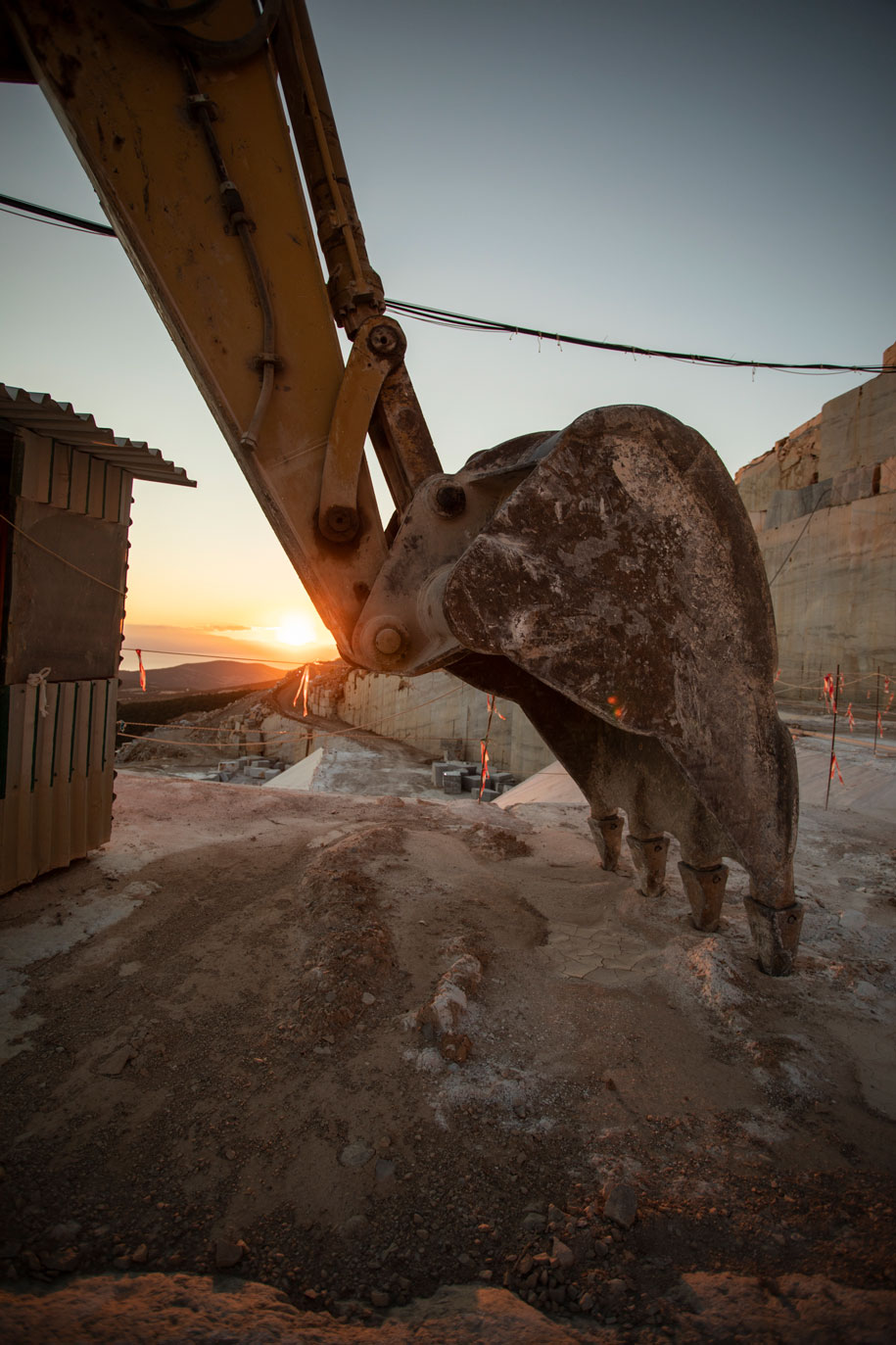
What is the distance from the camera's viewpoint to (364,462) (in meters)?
3.24

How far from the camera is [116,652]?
5207 millimetres

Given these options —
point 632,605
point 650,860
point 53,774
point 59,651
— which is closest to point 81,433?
point 59,651

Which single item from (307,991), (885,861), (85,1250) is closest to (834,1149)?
(307,991)

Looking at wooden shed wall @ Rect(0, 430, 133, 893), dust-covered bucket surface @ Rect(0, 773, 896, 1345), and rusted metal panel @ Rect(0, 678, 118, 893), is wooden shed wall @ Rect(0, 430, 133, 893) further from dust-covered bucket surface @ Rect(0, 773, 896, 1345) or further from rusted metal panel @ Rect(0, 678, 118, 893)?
dust-covered bucket surface @ Rect(0, 773, 896, 1345)

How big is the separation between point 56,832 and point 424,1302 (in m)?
4.13

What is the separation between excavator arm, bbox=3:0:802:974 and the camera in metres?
2.46

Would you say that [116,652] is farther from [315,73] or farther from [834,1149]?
[834,1149]

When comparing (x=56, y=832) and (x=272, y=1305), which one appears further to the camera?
(x=56, y=832)

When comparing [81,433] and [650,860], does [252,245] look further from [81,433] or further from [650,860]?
[650,860]

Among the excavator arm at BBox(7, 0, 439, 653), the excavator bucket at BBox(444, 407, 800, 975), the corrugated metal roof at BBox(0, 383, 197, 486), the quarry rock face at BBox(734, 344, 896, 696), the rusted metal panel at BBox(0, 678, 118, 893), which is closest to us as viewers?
the excavator bucket at BBox(444, 407, 800, 975)

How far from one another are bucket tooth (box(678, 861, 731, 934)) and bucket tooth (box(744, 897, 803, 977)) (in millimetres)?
355

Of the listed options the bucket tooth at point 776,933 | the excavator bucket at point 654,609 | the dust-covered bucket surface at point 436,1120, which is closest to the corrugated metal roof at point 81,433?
the excavator bucket at point 654,609

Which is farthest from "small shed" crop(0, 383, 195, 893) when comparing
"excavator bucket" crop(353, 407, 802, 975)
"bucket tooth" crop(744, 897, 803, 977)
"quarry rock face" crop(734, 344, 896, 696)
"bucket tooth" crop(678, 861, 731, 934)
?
"quarry rock face" crop(734, 344, 896, 696)

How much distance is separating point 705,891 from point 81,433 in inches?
197
